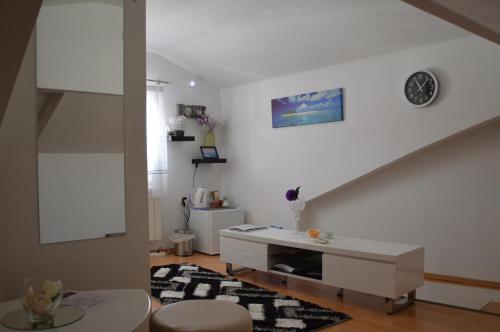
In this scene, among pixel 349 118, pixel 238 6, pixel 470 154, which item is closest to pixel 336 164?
pixel 349 118

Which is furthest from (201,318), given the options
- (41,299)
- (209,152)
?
(209,152)

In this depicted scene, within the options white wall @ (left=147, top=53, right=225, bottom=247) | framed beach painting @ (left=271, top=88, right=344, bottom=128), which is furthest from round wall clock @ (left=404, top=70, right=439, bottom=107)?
white wall @ (left=147, top=53, right=225, bottom=247)

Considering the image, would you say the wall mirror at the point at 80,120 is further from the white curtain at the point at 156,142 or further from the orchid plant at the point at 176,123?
the orchid plant at the point at 176,123

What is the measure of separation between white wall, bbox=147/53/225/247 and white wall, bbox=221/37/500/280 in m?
0.36

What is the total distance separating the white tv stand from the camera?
10.2 feet

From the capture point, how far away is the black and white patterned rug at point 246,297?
9.97ft

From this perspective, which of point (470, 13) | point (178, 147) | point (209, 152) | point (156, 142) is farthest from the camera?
point (209, 152)

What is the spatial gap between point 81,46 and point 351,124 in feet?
10.4

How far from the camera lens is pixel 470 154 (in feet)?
13.2

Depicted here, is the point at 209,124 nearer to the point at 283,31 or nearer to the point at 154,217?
the point at 154,217

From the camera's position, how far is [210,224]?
5.37 meters

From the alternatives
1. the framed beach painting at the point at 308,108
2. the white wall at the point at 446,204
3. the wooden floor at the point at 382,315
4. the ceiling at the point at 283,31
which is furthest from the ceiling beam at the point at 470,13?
the framed beach painting at the point at 308,108

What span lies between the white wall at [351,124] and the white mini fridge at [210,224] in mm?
336

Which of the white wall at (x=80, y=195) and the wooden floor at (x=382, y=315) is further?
the wooden floor at (x=382, y=315)
